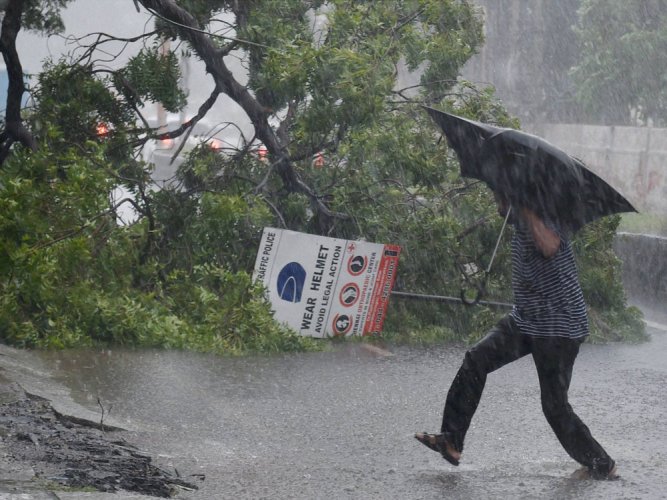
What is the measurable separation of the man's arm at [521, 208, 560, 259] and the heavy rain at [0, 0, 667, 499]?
1 centimetres

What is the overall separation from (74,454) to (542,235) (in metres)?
2.49

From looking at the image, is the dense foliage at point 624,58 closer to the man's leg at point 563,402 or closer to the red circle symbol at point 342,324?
the red circle symbol at point 342,324

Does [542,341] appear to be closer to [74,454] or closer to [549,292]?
[549,292]

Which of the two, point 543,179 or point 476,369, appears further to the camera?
point 476,369

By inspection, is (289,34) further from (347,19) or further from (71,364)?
(71,364)

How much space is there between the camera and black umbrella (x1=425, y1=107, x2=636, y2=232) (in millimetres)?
5293

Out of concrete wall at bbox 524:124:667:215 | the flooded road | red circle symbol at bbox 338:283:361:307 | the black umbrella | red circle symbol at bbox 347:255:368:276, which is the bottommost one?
the flooded road

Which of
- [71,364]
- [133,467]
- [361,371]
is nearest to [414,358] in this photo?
[361,371]

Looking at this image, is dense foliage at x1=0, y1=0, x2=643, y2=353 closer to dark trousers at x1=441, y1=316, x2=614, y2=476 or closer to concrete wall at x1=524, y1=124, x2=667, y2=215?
dark trousers at x1=441, y1=316, x2=614, y2=476

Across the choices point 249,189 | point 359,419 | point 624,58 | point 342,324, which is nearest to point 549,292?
point 359,419

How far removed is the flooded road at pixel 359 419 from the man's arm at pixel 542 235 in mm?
1169

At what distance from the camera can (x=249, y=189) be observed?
33.8ft

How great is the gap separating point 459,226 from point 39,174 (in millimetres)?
3864

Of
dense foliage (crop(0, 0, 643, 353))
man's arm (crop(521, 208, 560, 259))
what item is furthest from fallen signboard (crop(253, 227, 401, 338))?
man's arm (crop(521, 208, 560, 259))
